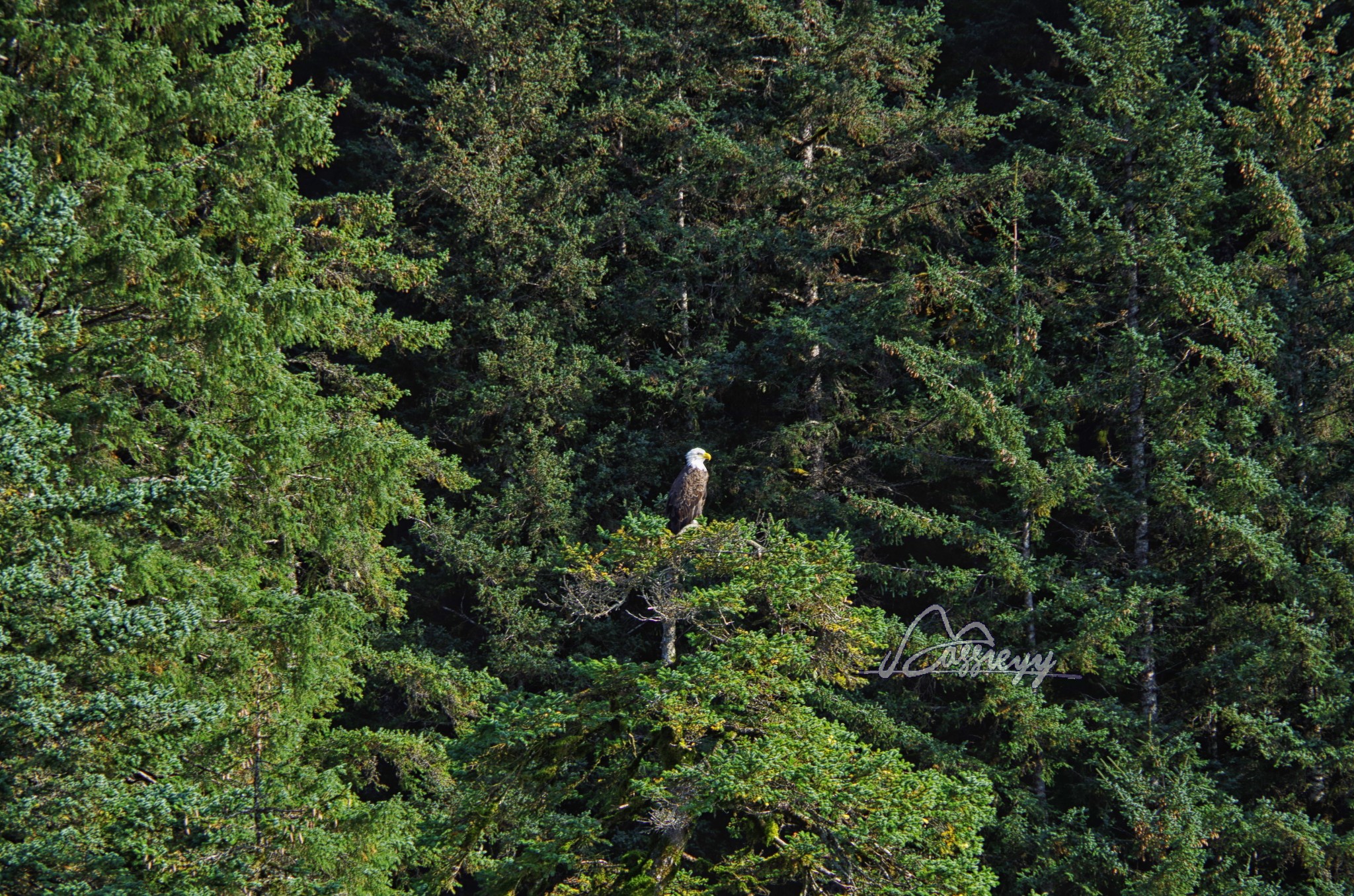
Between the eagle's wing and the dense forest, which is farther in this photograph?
the eagle's wing

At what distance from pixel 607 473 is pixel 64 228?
6.38 m

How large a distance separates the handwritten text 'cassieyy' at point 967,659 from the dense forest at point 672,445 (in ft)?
0.54

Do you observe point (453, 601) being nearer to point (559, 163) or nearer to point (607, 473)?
point (607, 473)

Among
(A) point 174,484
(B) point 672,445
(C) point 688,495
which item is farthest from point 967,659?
(A) point 174,484

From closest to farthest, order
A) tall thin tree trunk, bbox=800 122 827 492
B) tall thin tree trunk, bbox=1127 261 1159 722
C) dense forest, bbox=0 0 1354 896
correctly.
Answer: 1. dense forest, bbox=0 0 1354 896
2. tall thin tree trunk, bbox=1127 261 1159 722
3. tall thin tree trunk, bbox=800 122 827 492

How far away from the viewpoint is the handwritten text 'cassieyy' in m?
10.3

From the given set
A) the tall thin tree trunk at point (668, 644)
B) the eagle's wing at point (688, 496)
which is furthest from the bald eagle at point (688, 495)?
the tall thin tree trunk at point (668, 644)

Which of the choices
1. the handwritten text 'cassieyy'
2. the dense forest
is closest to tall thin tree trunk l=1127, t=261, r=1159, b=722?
the dense forest

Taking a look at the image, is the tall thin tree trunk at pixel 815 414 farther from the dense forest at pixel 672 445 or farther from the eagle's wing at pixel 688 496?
the eagle's wing at pixel 688 496

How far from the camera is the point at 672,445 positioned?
43.0ft

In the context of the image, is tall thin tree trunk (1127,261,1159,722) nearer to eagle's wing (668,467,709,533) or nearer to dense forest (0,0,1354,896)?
dense forest (0,0,1354,896)

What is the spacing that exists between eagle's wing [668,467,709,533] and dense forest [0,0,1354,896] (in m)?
0.95

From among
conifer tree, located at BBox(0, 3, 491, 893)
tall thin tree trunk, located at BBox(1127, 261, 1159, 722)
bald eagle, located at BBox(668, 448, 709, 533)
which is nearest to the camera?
conifer tree, located at BBox(0, 3, 491, 893)

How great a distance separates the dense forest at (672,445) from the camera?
23.3ft
